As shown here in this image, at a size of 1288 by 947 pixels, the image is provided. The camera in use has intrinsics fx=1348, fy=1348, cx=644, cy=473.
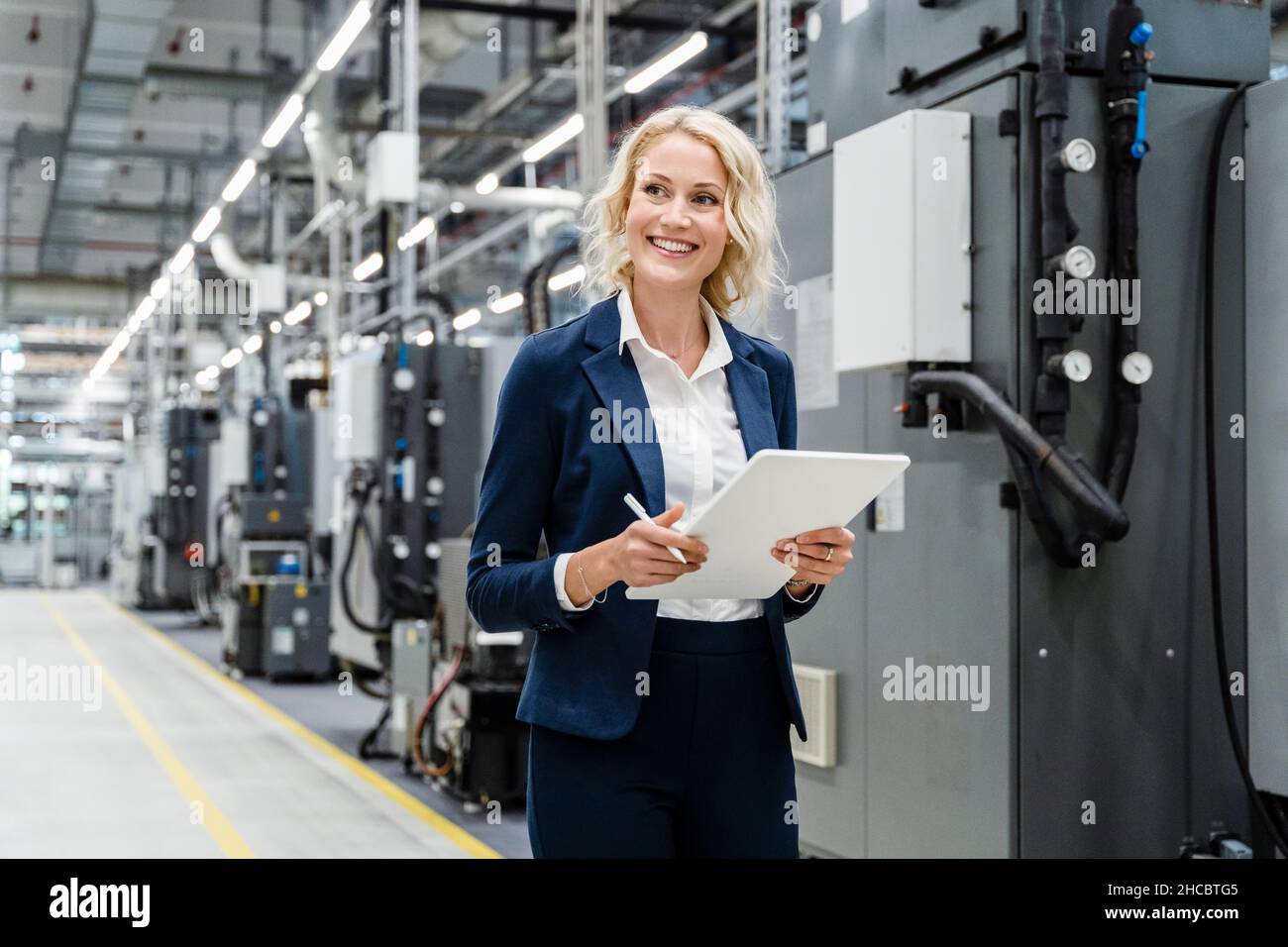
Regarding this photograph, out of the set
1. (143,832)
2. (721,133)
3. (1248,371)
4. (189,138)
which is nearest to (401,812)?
(143,832)

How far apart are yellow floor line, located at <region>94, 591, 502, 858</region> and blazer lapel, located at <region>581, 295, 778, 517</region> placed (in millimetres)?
3503

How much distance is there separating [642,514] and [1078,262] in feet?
6.69

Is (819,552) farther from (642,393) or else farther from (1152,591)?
(1152,591)

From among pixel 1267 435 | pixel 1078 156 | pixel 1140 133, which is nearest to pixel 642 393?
pixel 1078 156

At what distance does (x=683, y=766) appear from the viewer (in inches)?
63.2

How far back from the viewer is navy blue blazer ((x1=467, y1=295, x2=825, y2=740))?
5.22ft

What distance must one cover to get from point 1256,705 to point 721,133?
8.02 feet

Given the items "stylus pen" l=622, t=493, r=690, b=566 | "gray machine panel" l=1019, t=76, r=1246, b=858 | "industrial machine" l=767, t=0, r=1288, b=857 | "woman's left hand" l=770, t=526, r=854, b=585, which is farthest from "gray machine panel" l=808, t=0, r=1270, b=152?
"stylus pen" l=622, t=493, r=690, b=566

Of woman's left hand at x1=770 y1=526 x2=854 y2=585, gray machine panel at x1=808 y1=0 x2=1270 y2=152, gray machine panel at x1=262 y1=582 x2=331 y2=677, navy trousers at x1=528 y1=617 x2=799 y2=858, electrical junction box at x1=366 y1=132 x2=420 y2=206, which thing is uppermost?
electrical junction box at x1=366 y1=132 x2=420 y2=206

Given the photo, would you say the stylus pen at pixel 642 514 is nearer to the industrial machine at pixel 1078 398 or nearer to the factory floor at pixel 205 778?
the industrial machine at pixel 1078 398

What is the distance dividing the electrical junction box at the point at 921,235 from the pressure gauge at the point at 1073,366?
0.29 m

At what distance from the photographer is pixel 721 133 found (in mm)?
1666

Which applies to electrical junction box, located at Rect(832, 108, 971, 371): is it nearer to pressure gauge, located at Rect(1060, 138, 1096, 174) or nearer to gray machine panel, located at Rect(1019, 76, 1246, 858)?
gray machine panel, located at Rect(1019, 76, 1246, 858)
